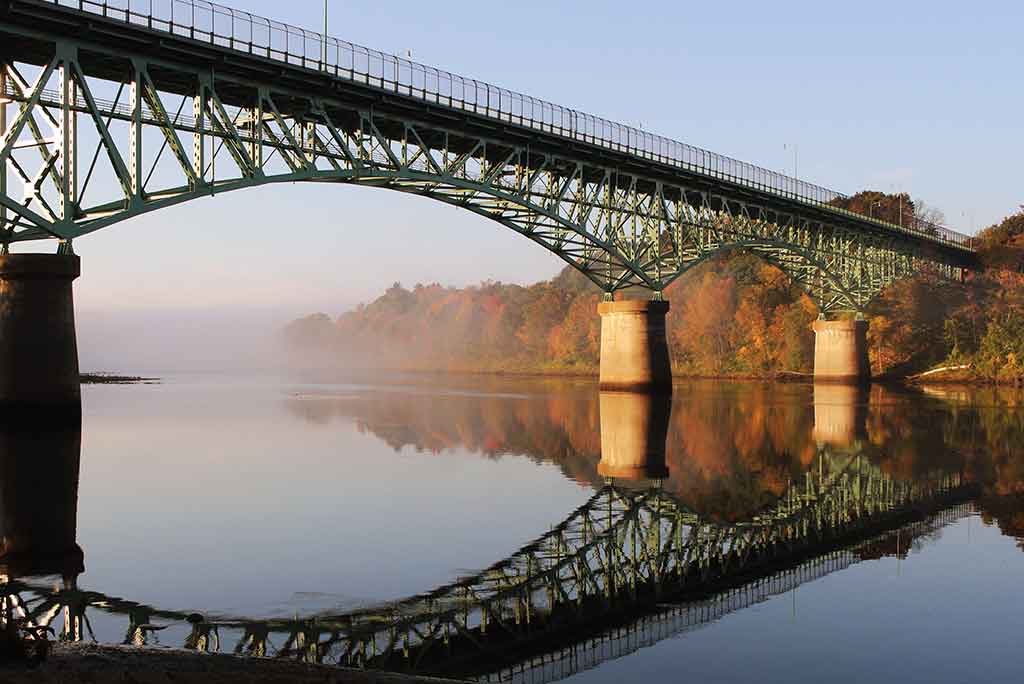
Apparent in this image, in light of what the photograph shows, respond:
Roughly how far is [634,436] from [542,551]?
21.2 meters

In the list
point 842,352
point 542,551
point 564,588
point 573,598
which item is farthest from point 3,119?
point 842,352

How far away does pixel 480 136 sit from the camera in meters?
52.3

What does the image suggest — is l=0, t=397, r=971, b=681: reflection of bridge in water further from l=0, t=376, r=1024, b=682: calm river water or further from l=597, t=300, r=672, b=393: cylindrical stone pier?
l=597, t=300, r=672, b=393: cylindrical stone pier

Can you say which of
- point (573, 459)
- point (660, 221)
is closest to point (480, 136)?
point (660, 221)

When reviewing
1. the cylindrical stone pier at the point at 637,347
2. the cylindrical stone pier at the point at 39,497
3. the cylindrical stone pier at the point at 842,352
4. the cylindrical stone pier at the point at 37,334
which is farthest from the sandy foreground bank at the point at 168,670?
the cylindrical stone pier at the point at 842,352

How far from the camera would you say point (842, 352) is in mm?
92250

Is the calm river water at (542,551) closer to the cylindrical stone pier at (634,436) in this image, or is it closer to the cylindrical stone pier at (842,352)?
the cylindrical stone pier at (634,436)

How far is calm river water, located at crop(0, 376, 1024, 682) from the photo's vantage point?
11867 mm

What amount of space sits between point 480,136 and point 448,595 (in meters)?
40.6

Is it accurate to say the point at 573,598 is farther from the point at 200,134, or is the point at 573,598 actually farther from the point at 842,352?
the point at 842,352

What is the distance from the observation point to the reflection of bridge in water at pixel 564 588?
1166 cm

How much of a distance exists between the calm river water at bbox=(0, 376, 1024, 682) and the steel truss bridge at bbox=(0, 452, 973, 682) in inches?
2.0

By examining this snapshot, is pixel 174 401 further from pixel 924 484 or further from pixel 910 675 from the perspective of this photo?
pixel 910 675

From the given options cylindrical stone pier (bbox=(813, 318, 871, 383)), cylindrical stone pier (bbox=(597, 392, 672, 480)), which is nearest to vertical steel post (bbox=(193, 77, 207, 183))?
cylindrical stone pier (bbox=(597, 392, 672, 480))
